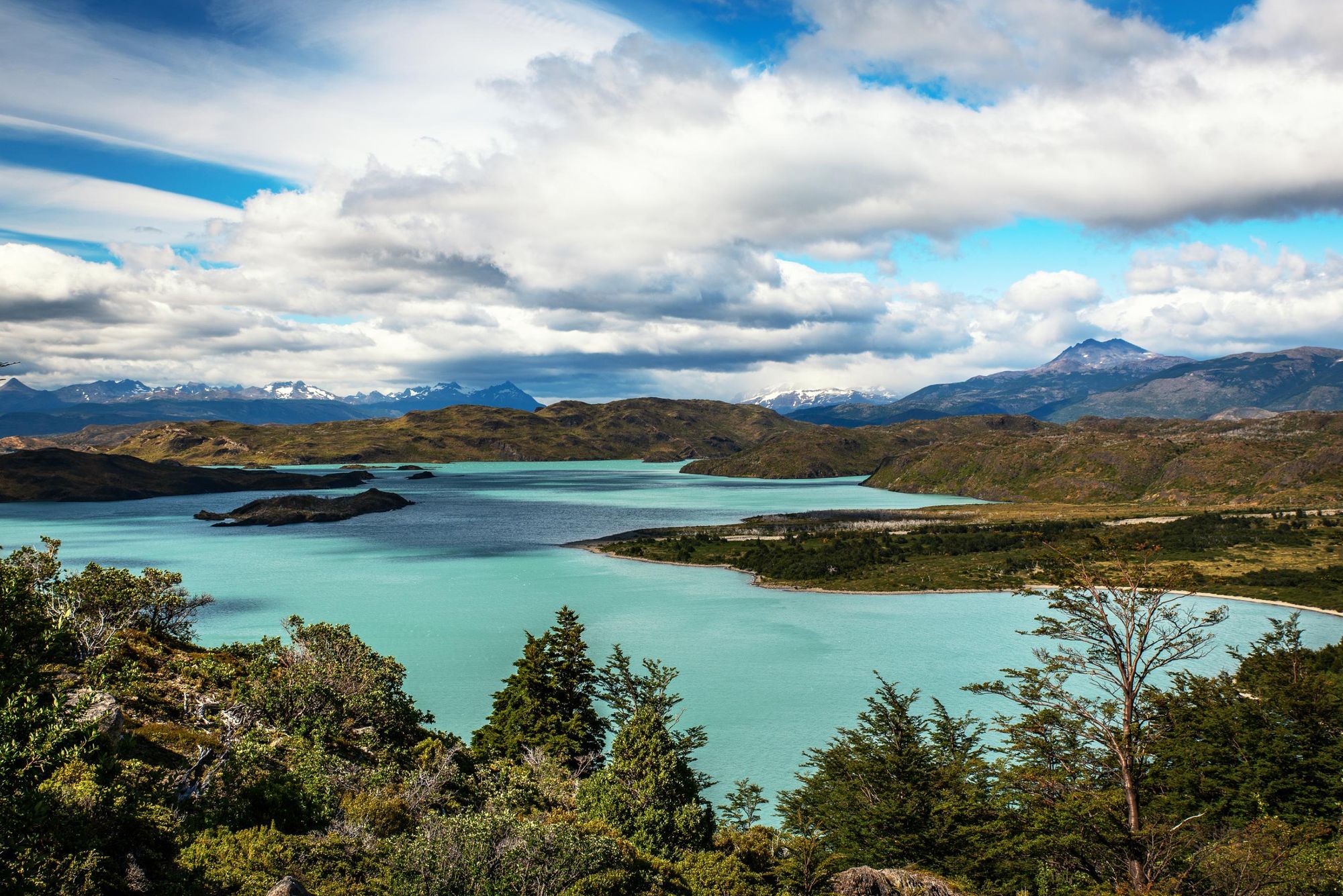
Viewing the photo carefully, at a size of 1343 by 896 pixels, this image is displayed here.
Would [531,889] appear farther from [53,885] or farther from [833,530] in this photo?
[833,530]

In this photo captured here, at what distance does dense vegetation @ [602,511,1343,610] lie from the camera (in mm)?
106125

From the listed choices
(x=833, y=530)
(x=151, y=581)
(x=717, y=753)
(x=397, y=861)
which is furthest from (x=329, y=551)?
(x=397, y=861)

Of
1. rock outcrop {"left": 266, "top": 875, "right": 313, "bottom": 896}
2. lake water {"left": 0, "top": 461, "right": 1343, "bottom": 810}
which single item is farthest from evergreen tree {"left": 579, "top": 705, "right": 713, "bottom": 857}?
lake water {"left": 0, "top": 461, "right": 1343, "bottom": 810}

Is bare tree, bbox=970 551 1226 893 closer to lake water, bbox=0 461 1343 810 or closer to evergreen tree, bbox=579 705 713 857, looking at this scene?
evergreen tree, bbox=579 705 713 857

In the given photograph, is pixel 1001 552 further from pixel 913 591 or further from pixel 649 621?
pixel 649 621

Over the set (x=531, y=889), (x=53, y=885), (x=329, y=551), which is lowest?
(x=329, y=551)

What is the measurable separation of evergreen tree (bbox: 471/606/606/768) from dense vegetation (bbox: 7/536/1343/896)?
188 millimetres

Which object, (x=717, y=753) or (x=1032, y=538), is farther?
(x=1032, y=538)

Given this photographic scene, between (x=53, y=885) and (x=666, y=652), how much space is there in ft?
204

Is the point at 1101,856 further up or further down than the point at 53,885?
further down

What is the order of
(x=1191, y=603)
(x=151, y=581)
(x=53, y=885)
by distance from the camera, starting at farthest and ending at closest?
(x=1191, y=603), (x=151, y=581), (x=53, y=885)

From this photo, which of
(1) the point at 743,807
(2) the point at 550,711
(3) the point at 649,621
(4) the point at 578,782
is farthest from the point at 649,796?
(3) the point at 649,621

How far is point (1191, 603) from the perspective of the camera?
9756 centimetres

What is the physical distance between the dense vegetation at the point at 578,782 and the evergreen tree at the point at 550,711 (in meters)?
0.19
